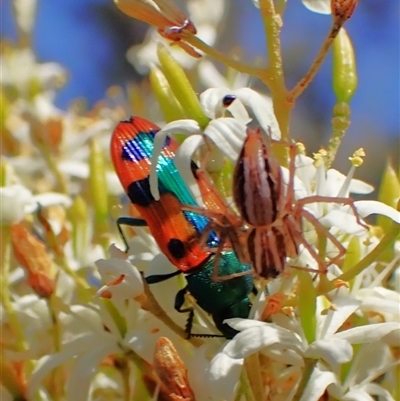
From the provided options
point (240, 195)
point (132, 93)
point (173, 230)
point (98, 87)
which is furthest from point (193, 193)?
point (98, 87)

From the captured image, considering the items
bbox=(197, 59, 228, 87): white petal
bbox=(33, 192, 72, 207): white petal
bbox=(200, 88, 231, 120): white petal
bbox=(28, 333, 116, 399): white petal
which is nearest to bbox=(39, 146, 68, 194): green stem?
bbox=(33, 192, 72, 207): white petal

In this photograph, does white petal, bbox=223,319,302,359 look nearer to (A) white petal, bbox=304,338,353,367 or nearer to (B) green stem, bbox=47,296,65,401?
(A) white petal, bbox=304,338,353,367

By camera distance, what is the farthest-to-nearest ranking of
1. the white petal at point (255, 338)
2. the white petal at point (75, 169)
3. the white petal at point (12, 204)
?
the white petal at point (75, 169) < the white petal at point (12, 204) < the white petal at point (255, 338)

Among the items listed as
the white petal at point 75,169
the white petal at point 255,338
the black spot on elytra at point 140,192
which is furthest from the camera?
the white petal at point 75,169

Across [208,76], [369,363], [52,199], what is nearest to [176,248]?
[369,363]

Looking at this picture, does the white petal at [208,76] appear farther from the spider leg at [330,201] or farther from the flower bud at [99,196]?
the spider leg at [330,201]

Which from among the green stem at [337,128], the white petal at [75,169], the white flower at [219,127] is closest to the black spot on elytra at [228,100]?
the white flower at [219,127]

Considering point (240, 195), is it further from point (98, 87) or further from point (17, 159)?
point (98, 87)
